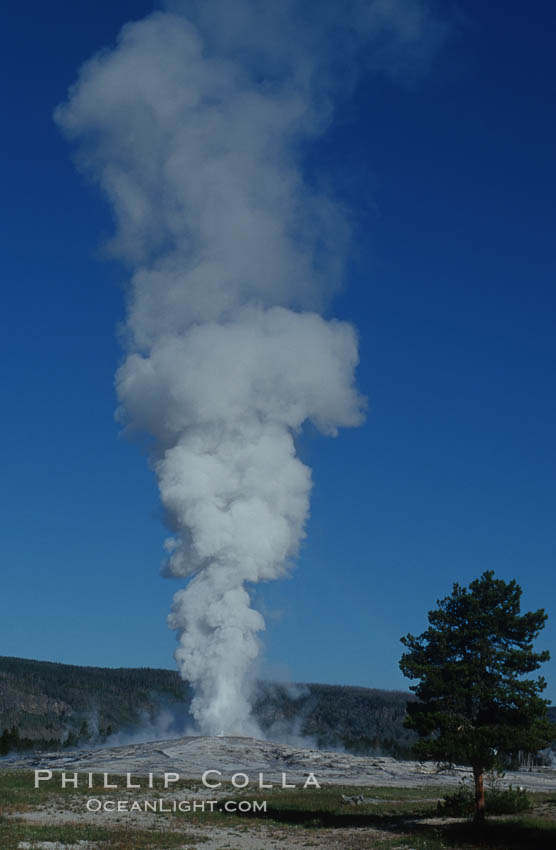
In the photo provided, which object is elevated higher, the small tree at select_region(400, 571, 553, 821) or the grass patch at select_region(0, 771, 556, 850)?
the small tree at select_region(400, 571, 553, 821)

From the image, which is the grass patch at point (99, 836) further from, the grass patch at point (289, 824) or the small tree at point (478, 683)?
the small tree at point (478, 683)

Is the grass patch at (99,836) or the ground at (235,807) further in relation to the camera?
the ground at (235,807)

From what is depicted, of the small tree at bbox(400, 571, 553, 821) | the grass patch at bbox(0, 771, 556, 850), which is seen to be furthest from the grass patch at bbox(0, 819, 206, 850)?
the small tree at bbox(400, 571, 553, 821)

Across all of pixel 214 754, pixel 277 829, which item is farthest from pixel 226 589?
pixel 277 829

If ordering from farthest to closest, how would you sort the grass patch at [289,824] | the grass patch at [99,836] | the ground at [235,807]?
1. the ground at [235,807]
2. the grass patch at [289,824]
3. the grass patch at [99,836]

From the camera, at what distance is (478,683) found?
1544 inches

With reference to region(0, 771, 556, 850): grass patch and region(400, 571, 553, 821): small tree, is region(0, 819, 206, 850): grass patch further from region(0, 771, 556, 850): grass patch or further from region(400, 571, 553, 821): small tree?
region(400, 571, 553, 821): small tree

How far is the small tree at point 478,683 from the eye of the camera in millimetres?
37531

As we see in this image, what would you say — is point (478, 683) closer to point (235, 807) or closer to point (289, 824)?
point (289, 824)

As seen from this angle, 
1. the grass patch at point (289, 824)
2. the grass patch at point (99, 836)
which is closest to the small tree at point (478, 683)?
the grass patch at point (289, 824)

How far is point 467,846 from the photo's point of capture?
34062 mm

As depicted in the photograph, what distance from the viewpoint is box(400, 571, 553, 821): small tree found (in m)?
37.5

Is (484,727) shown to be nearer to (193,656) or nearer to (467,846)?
(467,846)

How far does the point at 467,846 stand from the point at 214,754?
177 feet
